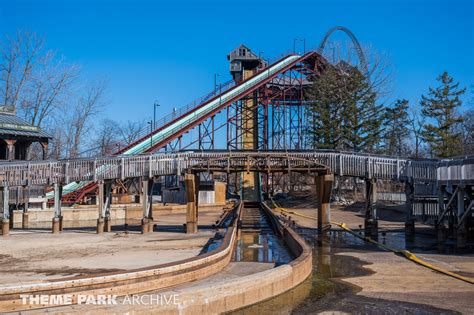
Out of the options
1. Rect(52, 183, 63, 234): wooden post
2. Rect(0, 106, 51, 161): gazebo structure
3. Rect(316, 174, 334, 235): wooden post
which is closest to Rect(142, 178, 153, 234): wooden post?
Rect(52, 183, 63, 234): wooden post

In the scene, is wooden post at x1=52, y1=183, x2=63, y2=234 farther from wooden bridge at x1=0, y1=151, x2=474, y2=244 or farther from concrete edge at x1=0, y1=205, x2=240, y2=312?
concrete edge at x1=0, y1=205, x2=240, y2=312

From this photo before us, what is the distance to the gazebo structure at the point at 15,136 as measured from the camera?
35.7 meters

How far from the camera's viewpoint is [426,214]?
28.7 metres

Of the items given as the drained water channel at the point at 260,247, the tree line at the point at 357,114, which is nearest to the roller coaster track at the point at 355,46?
the tree line at the point at 357,114

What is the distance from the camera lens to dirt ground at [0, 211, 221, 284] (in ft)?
50.3

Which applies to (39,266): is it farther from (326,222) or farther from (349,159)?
(349,159)

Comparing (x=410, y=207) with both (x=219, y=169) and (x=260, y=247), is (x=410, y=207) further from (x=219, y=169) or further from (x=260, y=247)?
(x=219, y=169)

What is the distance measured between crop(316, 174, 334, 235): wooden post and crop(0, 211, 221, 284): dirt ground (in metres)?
6.67

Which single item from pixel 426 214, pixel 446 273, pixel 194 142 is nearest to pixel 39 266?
pixel 446 273

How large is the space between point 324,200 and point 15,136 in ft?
76.8

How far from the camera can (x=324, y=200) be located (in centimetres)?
2889

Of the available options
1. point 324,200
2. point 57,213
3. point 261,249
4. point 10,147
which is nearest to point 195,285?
point 261,249

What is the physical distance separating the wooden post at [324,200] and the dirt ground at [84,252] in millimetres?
6671

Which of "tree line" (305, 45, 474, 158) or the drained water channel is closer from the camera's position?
the drained water channel
